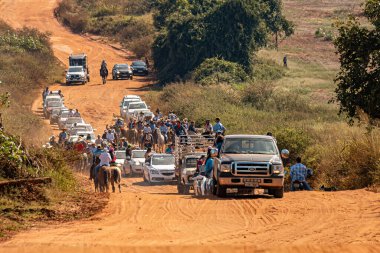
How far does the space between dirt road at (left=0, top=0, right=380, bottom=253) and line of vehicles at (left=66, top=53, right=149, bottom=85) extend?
168ft

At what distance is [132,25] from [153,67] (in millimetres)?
17417

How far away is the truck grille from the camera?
22641mm

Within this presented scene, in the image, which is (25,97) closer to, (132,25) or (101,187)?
(132,25)

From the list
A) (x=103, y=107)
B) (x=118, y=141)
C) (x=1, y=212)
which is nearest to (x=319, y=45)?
(x=103, y=107)

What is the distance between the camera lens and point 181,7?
80.0 metres

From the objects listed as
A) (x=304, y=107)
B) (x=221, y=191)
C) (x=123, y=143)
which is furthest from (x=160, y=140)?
(x=221, y=191)

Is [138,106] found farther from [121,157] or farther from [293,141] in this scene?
[293,141]

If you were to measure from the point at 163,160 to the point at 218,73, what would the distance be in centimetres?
3148

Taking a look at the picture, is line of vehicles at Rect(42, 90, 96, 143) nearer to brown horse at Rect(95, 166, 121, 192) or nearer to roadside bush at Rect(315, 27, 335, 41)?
brown horse at Rect(95, 166, 121, 192)

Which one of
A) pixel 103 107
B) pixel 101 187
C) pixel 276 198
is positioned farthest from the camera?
pixel 103 107

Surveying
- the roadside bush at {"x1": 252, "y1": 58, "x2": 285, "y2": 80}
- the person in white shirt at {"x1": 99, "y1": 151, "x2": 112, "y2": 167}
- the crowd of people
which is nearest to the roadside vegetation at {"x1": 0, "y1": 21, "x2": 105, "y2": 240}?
the person in white shirt at {"x1": 99, "y1": 151, "x2": 112, "y2": 167}

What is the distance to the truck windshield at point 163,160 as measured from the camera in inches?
1486

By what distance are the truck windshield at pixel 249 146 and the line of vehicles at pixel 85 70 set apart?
5185 cm

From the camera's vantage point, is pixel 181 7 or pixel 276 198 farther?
pixel 181 7
